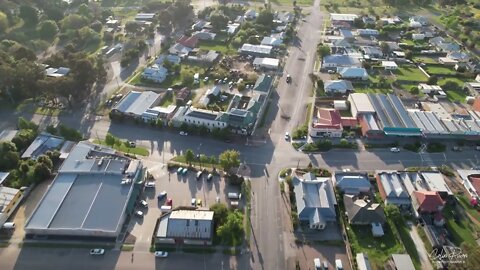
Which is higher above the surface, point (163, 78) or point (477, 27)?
point (477, 27)

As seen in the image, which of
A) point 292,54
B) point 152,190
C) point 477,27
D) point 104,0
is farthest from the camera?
point 104,0

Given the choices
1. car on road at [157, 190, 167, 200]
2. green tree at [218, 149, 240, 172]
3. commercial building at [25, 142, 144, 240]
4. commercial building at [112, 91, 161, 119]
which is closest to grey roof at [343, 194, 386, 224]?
green tree at [218, 149, 240, 172]


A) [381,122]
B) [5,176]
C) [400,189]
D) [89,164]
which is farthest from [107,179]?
[381,122]

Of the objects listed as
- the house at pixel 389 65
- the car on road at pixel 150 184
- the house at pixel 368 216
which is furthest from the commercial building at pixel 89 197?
the house at pixel 389 65

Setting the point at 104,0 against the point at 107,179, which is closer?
the point at 107,179

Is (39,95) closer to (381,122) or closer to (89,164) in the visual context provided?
(89,164)

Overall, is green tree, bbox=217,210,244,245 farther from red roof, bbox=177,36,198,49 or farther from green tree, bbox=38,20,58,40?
green tree, bbox=38,20,58,40
